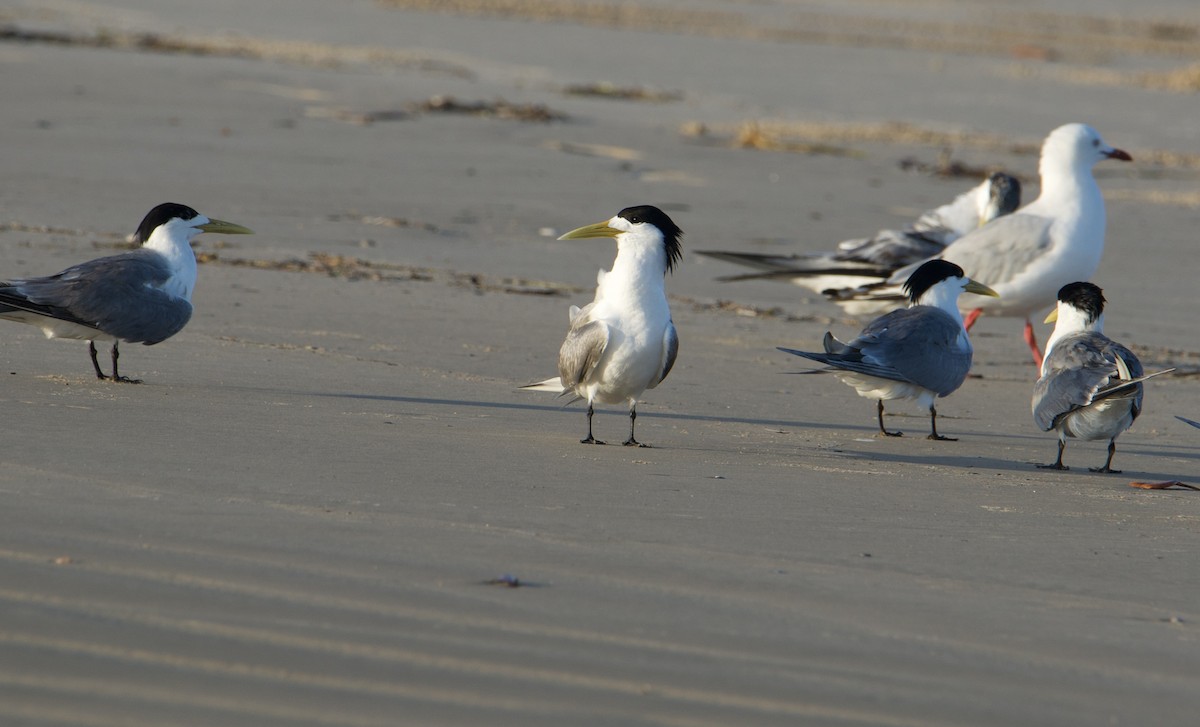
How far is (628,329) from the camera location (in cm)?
574

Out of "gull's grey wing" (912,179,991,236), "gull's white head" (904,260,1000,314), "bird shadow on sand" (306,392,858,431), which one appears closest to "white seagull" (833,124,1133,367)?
"gull's grey wing" (912,179,991,236)

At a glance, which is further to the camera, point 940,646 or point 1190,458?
point 1190,458

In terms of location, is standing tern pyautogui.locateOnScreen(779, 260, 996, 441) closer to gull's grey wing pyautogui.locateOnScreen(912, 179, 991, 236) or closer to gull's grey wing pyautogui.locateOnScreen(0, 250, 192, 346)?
gull's grey wing pyautogui.locateOnScreen(0, 250, 192, 346)

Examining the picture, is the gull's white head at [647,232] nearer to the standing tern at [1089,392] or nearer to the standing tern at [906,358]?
the standing tern at [906,358]

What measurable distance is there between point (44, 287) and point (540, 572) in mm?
3177

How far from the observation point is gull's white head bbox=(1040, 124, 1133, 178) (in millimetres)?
9258

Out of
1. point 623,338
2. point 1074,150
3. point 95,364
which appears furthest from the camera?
point 1074,150

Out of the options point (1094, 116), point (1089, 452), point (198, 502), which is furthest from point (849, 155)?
point (198, 502)

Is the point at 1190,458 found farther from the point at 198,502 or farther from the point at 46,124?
the point at 46,124

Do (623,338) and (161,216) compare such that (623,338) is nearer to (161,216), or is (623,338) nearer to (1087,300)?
(1087,300)

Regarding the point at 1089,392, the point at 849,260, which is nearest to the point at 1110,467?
the point at 1089,392

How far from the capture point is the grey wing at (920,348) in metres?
6.20

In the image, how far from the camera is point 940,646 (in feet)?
11.4

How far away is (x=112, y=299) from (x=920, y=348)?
131 inches
